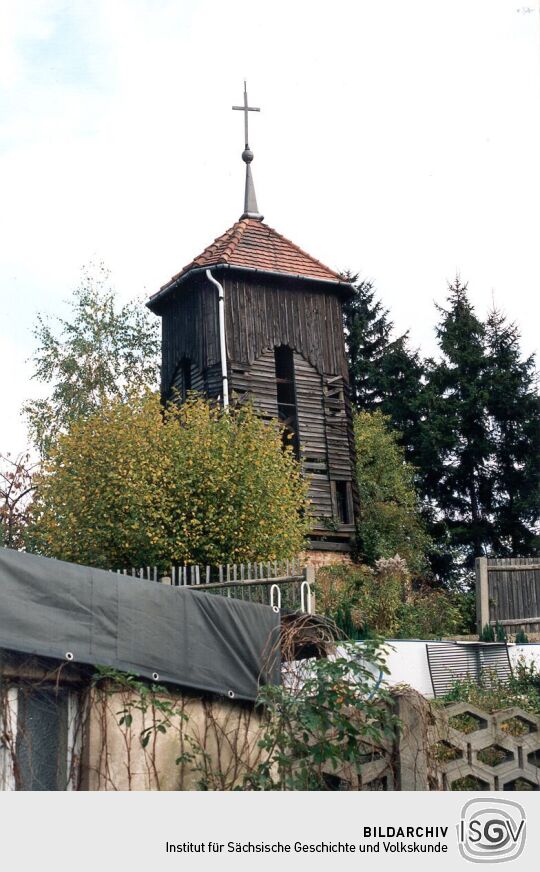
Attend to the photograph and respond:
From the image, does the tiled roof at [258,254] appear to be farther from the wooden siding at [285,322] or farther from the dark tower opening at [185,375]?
the dark tower opening at [185,375]

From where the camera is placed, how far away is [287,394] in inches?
1022

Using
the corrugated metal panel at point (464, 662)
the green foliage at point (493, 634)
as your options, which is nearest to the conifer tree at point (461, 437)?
the green foliage at point (493, 634)

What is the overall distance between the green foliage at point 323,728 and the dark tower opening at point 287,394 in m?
17.1

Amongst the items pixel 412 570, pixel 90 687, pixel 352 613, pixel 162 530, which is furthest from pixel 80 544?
pixel 90 687

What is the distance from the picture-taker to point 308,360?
83.6 feet

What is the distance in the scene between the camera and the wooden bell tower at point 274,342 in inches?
955

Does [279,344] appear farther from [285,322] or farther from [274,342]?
[285,322]

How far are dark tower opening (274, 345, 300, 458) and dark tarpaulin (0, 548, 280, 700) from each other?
16533 mm

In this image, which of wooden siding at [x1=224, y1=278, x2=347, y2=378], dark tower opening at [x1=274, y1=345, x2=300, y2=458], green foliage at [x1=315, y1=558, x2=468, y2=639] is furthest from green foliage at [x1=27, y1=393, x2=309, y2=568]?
dark tower opening at [x1=274, y1=345, x2=300, y2=458]

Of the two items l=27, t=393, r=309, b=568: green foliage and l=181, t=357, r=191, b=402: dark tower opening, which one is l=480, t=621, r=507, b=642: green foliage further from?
l=181, t=357, r=191, b=402: dark tower opening

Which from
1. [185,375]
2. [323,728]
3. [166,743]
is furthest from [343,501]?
[323,728]

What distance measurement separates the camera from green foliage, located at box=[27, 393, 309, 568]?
18.3 m

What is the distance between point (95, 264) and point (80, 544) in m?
16.1

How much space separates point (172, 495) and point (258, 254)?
8.11 metres
